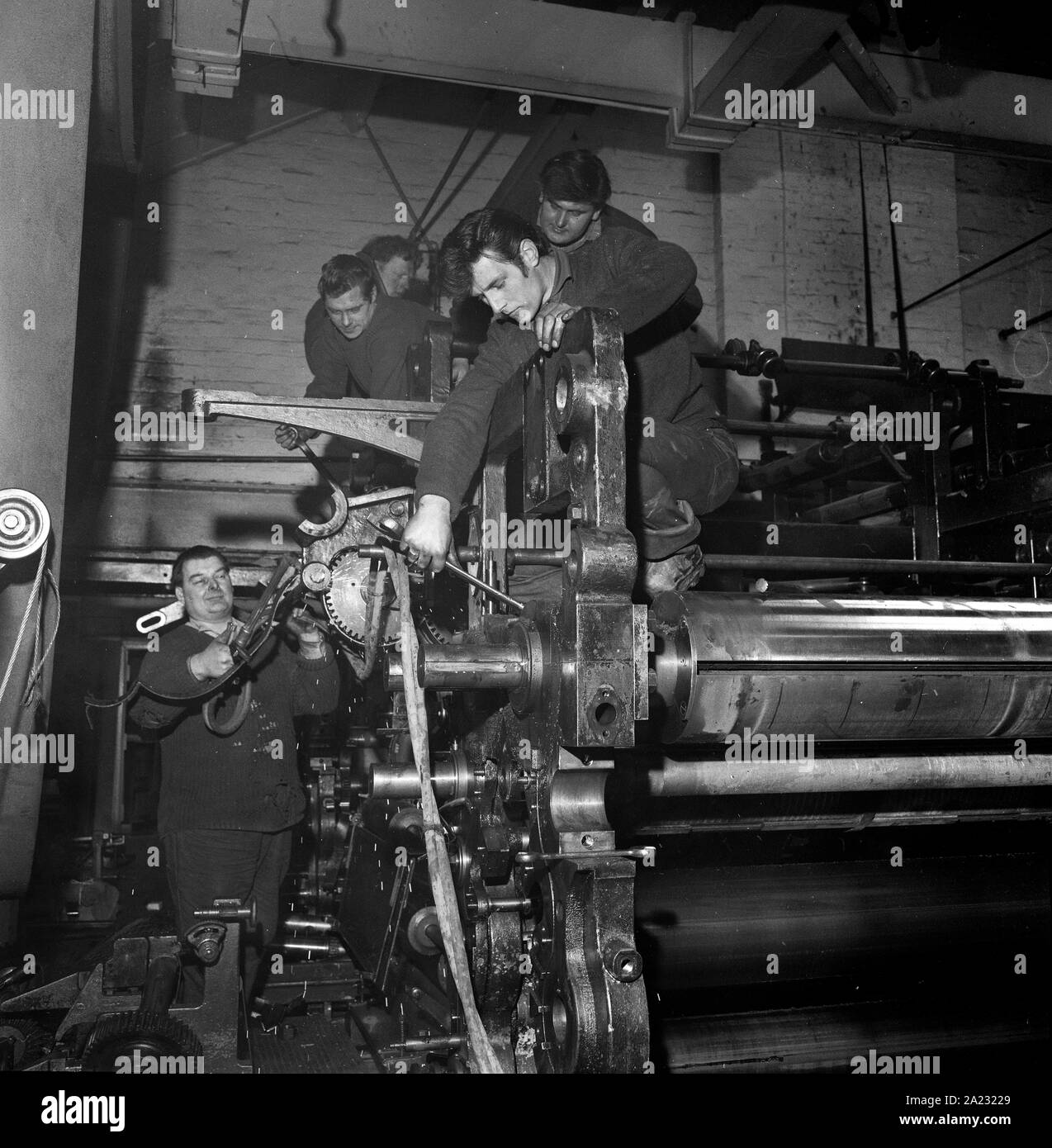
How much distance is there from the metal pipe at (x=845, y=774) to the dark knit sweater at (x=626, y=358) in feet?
2.34

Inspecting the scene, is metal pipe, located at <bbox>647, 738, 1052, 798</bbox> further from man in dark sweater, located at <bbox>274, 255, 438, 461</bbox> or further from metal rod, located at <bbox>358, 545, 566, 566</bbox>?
man in dark sweater, located at <bbox>274, 255, 438, 461</bbox>

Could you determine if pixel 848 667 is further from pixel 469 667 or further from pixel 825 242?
pixel 825 242

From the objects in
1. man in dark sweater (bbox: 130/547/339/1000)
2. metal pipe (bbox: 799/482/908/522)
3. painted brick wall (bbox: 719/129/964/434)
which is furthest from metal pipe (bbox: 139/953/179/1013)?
painted brick wall (bbox: 719/129/964/434)

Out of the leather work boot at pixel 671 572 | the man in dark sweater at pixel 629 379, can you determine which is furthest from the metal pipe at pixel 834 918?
the man in dark sweater at pixel 629 379

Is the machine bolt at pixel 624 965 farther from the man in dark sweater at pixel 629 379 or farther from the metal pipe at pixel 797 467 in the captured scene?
the metal pipe at pixel 797 467

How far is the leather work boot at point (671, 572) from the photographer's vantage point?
2.20m

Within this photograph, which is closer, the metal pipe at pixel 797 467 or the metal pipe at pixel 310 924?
the metal pipe at pixel 310 924

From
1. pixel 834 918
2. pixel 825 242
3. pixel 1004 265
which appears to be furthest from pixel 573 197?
pixel 1004 265

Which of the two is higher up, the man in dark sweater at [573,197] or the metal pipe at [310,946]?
the man in dark sweater at [573,197]

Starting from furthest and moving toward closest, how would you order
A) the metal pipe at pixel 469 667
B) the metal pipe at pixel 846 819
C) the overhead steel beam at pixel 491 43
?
1. the overhead steel beam at pixel 491 43
2. the metal pipe at pixel 846 819
3. the metal pipe at pixel 469 667

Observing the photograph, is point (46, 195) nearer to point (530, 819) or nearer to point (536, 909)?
point (530, 819)

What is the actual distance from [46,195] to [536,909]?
1590 millimetres

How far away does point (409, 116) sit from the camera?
20.1 ft

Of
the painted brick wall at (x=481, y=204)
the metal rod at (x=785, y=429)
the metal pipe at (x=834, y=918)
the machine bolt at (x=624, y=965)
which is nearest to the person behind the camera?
the machine bolt at (x=624, y=965)
